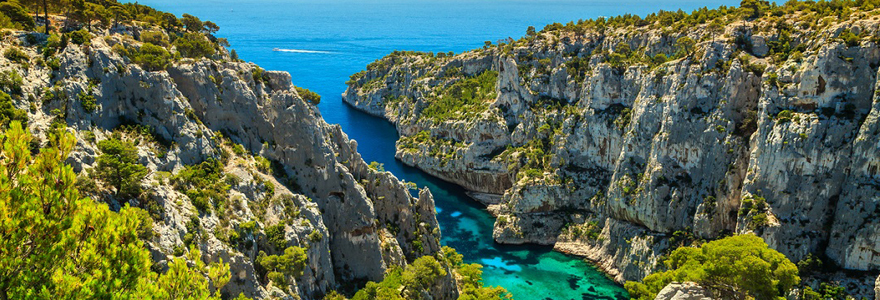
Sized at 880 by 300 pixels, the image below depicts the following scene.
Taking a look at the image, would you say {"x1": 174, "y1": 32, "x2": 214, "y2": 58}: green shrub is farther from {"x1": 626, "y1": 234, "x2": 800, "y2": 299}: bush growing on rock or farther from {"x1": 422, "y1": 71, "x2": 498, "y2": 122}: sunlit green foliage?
{"x1": 422, "y1": 71, "x2": 498, "y2": 122}: sunlit green foliage

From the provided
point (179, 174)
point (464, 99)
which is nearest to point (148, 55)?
point (179, 174)

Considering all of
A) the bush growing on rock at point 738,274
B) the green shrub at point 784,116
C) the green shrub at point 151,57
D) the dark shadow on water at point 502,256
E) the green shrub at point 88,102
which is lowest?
the dark shadow on water at point 502,256

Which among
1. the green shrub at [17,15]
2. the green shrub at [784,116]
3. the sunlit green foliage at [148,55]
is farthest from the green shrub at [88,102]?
the green shrub at [784,116]

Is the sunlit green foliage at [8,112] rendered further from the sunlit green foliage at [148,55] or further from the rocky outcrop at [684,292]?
the rocky outcrop at [684,292]

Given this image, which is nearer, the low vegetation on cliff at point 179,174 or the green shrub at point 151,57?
the low vegetation on cliff at point 179,174

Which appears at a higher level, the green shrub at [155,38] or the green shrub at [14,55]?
the green shrub at [155,38]

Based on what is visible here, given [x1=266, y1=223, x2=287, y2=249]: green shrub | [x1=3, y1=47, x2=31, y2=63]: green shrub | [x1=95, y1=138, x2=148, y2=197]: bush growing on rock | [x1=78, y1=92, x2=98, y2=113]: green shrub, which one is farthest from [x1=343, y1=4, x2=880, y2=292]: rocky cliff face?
[x1=3, y1=47, x2=31, y2=63]: green shrub

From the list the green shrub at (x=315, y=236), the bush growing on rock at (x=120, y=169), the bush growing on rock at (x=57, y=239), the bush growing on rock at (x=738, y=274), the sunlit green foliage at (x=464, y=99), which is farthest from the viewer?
the sunlit green foliage at (x=464, y=99)
